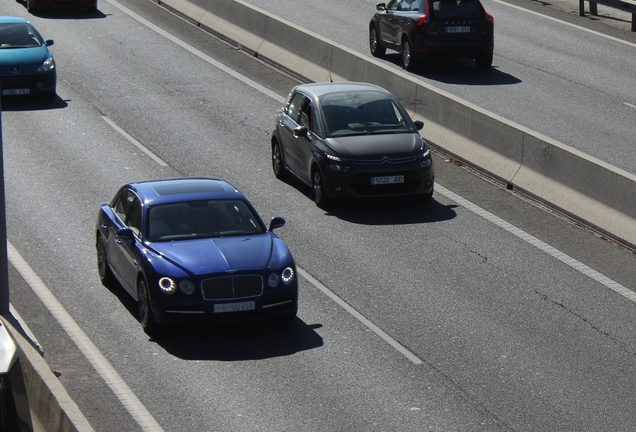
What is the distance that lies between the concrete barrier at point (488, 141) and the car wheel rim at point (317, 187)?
304 cm

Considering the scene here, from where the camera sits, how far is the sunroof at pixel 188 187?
1342 cm

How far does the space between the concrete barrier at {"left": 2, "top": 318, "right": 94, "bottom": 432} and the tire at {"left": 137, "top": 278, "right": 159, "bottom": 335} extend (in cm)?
204

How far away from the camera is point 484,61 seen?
2591cm

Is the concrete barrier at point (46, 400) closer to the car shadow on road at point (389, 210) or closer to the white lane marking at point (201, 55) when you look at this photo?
the car shadow on road at point (389, 210)

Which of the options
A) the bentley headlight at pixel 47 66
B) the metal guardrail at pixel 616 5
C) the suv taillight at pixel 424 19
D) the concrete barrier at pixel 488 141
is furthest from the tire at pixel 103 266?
the metal guardrail at pixel 616 5

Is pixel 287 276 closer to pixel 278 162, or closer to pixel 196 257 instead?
pixel 196 257

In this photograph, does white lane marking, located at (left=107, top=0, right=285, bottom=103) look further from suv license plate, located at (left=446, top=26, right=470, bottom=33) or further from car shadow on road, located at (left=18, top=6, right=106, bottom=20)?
suv license plate, located at (left=446, top=26, right=470, bottom=33)

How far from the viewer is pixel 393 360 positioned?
456 inches

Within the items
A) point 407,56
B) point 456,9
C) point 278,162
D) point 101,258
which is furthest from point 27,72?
point 101,258

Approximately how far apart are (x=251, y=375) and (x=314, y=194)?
22.0ft

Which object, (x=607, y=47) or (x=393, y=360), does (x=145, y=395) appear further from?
(x=607, y=47)

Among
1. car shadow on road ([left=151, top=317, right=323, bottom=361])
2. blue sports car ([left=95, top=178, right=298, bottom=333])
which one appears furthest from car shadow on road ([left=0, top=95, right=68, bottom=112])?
car shadow on road ([left=151, top=317, right=323, bottom=361])

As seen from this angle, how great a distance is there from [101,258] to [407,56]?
13.5m

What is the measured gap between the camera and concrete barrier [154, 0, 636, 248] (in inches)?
624
